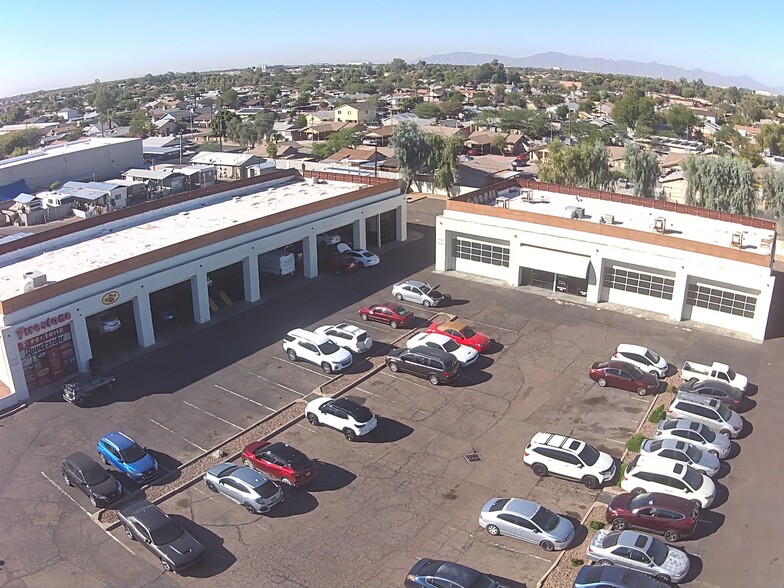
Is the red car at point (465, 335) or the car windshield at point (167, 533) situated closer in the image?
the car windshield at point (167, 533)

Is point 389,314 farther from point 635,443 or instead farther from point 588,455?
point 588,455

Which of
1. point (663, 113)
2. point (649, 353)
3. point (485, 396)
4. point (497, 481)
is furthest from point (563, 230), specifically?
point (663, 113)

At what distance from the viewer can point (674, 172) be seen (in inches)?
2373

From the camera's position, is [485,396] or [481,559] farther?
→ [485,396]

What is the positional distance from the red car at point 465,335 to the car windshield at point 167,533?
525 inches

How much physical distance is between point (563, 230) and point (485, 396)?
449 inches

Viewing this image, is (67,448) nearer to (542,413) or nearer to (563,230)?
(542,413)

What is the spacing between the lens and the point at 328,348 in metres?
25.3

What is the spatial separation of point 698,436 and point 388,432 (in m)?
9.25

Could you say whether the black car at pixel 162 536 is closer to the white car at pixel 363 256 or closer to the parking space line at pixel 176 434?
the parking space line at pixel 176 434

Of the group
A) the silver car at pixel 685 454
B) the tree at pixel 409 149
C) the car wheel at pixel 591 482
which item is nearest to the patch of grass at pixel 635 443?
the silver car at pixel 685 454

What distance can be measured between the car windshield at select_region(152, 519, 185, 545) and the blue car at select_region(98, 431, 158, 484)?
306 centimetres

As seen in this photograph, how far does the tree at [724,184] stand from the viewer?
43062 millimetres

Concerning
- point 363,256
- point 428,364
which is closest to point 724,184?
point 363,256
